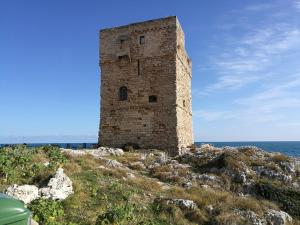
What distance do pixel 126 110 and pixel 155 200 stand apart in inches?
567

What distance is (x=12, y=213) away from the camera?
17.8ft

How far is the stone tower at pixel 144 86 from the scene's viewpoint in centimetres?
2492

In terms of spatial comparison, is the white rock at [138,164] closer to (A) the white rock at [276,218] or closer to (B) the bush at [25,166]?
(B) the bush at [25,166]

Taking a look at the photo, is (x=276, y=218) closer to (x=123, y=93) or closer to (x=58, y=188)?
(x=58, y=188)

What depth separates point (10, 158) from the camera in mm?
12875

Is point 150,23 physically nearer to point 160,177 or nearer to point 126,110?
point 126,110

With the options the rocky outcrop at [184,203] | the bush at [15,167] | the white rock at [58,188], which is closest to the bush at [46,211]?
the white rock at [58,188]

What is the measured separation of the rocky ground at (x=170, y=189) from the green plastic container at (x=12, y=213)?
238 centimetres

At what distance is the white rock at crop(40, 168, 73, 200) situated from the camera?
10.2m

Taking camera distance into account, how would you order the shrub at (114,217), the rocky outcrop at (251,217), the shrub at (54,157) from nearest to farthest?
1. the shrub at (114,217)
2. the rocky outcrop at (251,217)
3. the shrub at (54,157)

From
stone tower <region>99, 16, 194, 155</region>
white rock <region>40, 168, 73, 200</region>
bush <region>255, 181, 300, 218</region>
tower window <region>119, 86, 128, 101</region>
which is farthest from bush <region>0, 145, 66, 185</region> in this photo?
tower window <region>119, 86, 128, 101</region>

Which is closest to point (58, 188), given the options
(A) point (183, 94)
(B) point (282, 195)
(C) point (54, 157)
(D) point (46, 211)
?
(D) point (46, 211)

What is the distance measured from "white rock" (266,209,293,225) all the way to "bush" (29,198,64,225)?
8.13 m

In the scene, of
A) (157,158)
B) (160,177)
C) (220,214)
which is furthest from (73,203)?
(157,158)
